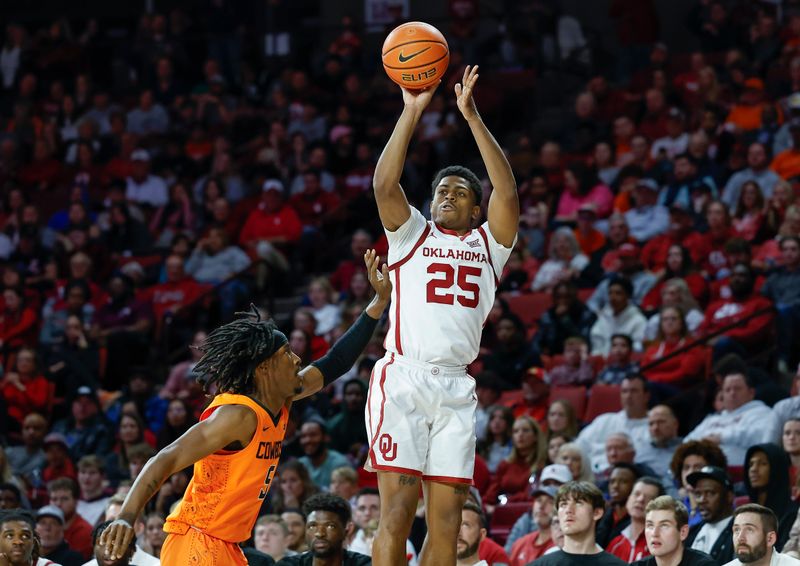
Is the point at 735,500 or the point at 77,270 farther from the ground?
the point at 77,270

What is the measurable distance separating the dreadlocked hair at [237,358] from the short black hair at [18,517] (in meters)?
2.89

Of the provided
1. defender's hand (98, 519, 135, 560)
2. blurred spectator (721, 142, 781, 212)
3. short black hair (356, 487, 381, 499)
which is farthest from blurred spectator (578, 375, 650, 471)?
defender's hand (98, 519, 135, 560)

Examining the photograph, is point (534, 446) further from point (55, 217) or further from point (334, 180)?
point (55, 217)

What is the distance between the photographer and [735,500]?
34.6 feet

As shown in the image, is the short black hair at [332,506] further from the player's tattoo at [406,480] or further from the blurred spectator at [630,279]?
the blurred spectator at [630,279]

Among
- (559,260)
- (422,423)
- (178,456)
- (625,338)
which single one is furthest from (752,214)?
(178,456)

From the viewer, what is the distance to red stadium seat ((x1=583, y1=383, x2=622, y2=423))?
1314cm

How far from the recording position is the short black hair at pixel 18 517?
9.20 m

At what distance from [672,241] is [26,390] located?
269 inches

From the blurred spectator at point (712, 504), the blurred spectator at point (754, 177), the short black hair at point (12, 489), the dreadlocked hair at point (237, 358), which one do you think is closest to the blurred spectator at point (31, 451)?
the short black hair at point (12, 489)

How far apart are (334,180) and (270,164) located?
89cm

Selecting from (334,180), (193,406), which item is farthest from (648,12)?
(193,406)

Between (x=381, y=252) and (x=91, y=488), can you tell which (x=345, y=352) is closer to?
(x=91, y=488)

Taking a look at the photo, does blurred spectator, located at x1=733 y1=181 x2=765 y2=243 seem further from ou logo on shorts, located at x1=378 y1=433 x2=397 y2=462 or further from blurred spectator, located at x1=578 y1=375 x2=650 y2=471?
ou logo on shorts, located at x1=378 y1=433 x2=397 y2=462
